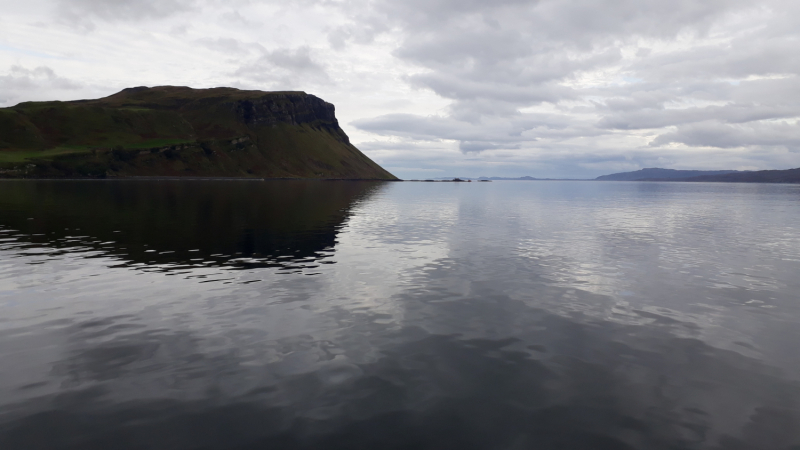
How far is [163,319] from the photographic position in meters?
19.4

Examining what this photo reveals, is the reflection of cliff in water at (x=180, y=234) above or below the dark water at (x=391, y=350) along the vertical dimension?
above

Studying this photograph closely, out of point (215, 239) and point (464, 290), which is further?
point (215, 239)

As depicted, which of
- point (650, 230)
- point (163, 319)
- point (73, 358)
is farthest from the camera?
point (650, 230)

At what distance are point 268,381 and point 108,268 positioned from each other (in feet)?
72.9

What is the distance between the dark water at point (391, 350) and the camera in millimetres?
11250

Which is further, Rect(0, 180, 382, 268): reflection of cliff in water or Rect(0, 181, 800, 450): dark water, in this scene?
Rect(0, 180, 382, 268): reflection of cliff in water

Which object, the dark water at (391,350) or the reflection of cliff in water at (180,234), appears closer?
the dark water at (391,350)

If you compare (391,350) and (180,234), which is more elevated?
(180,234)

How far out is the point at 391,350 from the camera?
16406 millimetres

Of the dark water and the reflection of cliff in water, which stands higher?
the reflection of cliff in water

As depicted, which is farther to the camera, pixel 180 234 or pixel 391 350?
pixel 180 234

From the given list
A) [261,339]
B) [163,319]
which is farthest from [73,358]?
[261,339]

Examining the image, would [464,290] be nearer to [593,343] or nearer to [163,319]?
[593,343]

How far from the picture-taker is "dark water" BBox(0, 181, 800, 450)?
36.9ft
